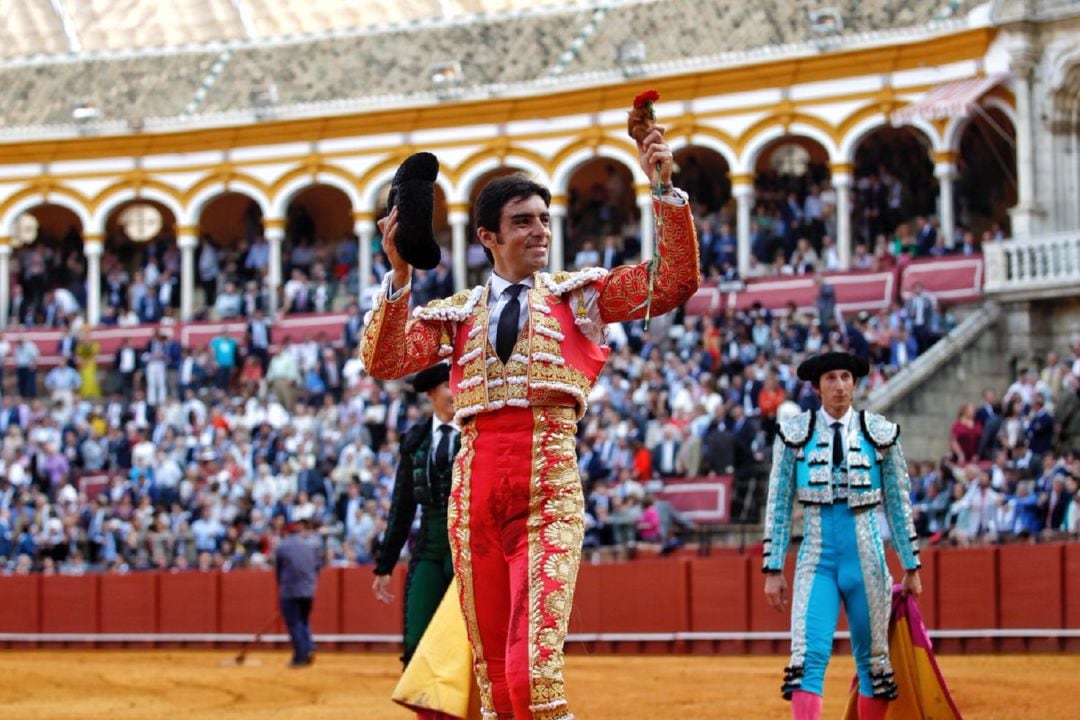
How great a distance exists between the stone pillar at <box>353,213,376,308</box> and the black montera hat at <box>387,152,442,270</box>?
78.9 feet

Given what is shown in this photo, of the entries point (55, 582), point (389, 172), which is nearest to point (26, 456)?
point (55, 582)

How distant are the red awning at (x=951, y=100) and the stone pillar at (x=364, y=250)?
25.8 feet

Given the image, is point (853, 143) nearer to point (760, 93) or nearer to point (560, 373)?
point (760, 93)

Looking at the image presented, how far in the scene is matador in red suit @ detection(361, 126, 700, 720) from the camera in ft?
19.0

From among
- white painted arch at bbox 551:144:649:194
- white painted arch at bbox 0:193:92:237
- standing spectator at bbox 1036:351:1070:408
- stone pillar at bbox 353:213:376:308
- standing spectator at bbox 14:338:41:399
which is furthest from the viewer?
white painted arch at bbox 0:193:92:237

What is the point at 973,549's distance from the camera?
15781 mm

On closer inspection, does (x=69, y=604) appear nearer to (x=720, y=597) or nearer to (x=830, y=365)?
(x=720, y=597)

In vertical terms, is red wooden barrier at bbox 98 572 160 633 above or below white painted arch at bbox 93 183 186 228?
below

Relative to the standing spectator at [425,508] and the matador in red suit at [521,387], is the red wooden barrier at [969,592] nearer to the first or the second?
the standing spectator at [425,508]

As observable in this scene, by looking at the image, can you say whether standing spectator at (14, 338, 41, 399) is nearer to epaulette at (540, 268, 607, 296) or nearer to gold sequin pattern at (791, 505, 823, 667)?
gold sequin pattern at (791, 505, 823, 667)

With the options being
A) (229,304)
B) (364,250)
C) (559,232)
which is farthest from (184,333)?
(559,232)

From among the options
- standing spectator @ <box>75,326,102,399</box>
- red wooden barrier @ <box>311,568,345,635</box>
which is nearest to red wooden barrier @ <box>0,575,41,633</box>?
red wooden barrier @ <box>311,568,345,635</box>

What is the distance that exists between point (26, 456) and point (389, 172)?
8113 millimetres

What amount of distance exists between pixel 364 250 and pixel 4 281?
5.94 m
